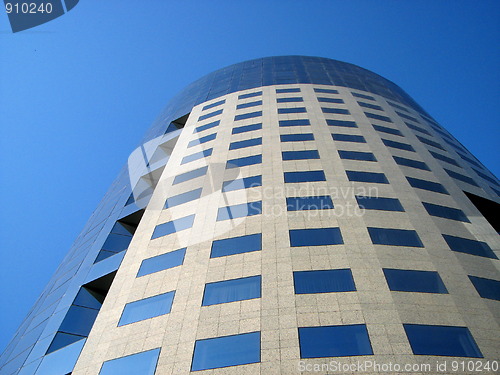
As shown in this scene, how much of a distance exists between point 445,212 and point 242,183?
44.4ft

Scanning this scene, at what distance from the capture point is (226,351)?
1719 centimetres

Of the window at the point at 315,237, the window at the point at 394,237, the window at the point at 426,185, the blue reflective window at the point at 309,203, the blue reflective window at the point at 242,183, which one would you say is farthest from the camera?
the window at the point at 426,185

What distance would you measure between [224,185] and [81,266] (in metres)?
12.3

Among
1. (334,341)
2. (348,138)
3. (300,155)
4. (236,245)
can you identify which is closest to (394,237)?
(334,341)

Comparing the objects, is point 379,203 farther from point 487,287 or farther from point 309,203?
point 487,287

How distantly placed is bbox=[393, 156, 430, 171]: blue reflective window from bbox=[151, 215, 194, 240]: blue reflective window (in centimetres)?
1655

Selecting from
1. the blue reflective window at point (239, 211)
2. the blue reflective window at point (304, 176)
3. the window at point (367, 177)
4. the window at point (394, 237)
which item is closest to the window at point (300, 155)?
the blue reflective window at point (304, 176)

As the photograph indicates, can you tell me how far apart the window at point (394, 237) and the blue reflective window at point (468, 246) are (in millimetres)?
2070

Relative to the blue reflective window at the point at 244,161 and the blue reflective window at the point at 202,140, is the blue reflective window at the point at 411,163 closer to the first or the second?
the blue reflective window at the point at 244,161

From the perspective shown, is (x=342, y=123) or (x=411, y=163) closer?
(x=411, y=163)

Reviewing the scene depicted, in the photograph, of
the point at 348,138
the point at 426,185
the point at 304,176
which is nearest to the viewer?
the point at 304,176

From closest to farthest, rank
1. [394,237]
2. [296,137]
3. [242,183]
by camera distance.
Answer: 1. [394,237]
2. [242,183]
3. [296,137]

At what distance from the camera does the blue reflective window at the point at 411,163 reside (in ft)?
100

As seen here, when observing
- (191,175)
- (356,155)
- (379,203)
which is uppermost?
(356,155)
